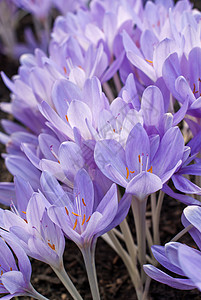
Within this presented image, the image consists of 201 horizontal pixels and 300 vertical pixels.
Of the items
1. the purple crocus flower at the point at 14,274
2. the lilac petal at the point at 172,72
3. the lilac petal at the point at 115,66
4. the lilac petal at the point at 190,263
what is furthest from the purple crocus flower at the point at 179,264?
the lilac petal at the point at 115,66

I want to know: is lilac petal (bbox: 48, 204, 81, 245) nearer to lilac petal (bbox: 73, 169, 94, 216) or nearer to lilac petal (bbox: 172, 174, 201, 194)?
lilac petal (bbox: 73, 169, 94, 216)

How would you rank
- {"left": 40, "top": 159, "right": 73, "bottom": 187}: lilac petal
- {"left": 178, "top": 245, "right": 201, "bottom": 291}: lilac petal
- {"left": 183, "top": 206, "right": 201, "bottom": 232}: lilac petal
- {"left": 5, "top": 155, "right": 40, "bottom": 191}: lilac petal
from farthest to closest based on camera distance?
{"left": 5, "top": 155, "right": 40, "bottom": 191}: lilac petal < {"left": 40, "top": 159, "right": 73, "bottom": 187}: lilac petal < {"left": 183, "top": 206, "right": 201, "bottom": 232}: lilac petal < {"left": 178, "top": 245, "right": 201, "bottom": 291}: lilac petal

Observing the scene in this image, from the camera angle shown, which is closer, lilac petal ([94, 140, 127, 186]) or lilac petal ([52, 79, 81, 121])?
lilac petal ([94, 140, 127, 186])

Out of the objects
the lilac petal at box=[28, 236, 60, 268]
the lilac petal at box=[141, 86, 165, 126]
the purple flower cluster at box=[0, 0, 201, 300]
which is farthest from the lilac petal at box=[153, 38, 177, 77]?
the lilac petal at box=[28, 236, 60, 268]

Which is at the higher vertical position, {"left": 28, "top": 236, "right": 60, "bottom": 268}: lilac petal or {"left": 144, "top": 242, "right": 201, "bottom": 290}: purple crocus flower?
{"left": 28, "top": 236, "right": 60, "bottom": 268}: lilac petal

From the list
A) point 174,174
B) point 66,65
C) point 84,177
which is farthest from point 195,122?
point 66,65

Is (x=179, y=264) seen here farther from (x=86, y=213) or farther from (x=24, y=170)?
(x=24, y=170)

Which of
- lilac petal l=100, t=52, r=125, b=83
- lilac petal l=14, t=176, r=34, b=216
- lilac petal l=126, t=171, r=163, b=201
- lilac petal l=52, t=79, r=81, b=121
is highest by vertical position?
lilac petal l=100, t=52, r=125, b=83
